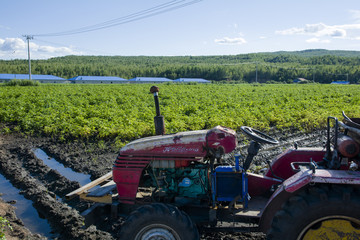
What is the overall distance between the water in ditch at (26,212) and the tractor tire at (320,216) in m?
3.13

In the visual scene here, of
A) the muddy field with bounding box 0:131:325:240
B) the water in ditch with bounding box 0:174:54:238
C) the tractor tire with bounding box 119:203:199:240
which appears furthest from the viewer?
the water in ditch with bounding box 0:174:54:238

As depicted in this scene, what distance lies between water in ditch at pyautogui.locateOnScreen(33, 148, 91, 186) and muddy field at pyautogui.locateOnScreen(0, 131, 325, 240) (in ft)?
0.39

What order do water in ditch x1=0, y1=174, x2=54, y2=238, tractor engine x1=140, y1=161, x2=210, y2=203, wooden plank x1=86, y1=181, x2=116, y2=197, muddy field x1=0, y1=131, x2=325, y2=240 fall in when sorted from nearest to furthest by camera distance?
tractor engine x1=140, y1=161, x2=210, y2=203 < wooden plank x1=86, y1=181, x2=116, y2=197 < muddy field x1=0, y1=131, x2=325, y2=240 < water in ditch x1=0, y1=174, x2=54, y2=238

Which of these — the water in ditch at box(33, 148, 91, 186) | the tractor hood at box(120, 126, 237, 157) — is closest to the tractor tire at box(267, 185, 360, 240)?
the tractor hood at box(120, 126, 237, 157)

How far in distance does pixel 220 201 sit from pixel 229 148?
2.13ft

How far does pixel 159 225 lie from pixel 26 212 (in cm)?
301

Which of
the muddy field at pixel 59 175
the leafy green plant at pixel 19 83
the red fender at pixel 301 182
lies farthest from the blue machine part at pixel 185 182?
the leafy green plant at pixel 19 83

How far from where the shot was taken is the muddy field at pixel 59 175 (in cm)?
412

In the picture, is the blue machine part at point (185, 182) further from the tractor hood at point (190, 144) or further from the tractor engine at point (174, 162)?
the tractor hood at point (190, 144)

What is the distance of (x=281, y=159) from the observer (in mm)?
3906

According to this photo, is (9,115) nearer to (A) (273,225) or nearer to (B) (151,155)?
(B) (151,155)

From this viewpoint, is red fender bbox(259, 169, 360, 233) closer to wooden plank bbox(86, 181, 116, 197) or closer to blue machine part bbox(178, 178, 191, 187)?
blue machine part bbox(178, 178, 191, 187)

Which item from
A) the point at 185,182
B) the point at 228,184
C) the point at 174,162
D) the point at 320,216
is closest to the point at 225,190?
the point at 228,184

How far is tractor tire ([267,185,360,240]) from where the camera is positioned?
2.57 metres
